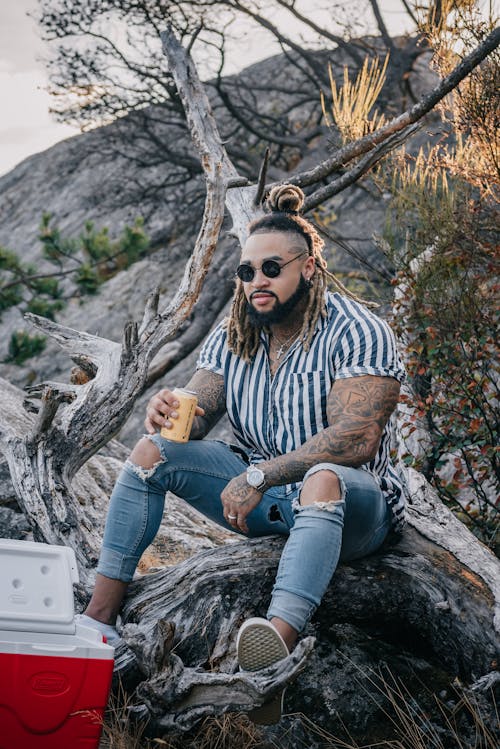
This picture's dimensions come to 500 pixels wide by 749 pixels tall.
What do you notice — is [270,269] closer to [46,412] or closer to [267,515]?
[267,515]

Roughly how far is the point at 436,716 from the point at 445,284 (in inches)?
119

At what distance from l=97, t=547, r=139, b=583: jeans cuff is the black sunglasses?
1.19 meters

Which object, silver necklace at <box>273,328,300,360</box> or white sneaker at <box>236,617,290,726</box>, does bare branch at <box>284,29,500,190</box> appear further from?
white sneaker at <box>236,617,290,726</box>

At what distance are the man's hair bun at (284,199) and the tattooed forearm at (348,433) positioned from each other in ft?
2.98

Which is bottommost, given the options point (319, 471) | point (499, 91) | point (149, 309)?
point (319, 471)

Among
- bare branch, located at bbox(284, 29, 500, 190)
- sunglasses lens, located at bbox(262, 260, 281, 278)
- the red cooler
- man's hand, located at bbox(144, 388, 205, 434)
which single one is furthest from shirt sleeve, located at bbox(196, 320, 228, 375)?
bare branch, located at bbox(284, 29, 500, 190)

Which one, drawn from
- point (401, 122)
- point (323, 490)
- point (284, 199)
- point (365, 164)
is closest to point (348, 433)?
Answer: point (323, 490)

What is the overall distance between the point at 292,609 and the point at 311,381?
Result: 95 centimetres

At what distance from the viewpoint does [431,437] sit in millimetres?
5164

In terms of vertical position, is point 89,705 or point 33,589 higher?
point 33,589

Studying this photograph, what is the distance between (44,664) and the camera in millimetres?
2279

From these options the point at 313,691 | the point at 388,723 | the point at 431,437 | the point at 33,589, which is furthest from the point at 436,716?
the point at 431,437

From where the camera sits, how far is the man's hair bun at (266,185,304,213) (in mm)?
3455

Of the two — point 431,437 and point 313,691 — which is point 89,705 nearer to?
point 313,691
